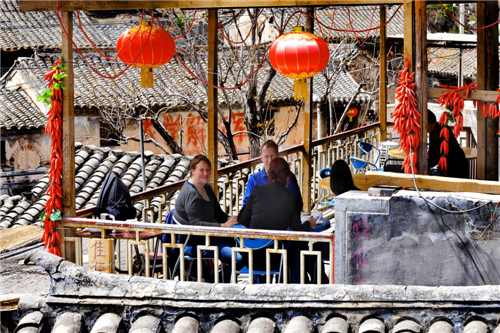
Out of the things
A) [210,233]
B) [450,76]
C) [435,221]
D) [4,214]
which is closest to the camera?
[435,221]

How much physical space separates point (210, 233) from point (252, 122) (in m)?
12.5

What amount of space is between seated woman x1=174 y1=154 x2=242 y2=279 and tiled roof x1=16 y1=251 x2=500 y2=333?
1.80 meters

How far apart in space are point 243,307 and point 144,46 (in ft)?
11.9

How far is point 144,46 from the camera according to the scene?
7977 millimetres

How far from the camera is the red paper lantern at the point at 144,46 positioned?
26.1ft

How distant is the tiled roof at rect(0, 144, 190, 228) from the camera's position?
1503 centimetres

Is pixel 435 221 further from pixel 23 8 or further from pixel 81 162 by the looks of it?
pixel 81 162

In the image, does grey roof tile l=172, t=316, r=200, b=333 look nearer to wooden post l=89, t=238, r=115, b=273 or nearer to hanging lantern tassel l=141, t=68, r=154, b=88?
wooden post l=89, t=238, r=115, b=273

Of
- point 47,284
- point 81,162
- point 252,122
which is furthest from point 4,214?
point 47,284

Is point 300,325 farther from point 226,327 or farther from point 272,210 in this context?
point 272,210

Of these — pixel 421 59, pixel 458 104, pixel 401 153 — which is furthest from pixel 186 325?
pixel 401 153

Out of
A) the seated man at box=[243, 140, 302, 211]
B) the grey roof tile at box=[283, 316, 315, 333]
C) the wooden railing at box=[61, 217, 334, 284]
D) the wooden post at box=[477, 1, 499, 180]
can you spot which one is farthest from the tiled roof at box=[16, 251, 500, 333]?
the wooden post at box=[477, 1, 499, 180]

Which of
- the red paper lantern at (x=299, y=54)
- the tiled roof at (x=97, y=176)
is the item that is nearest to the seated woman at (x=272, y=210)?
the red paper lantern at (x=299, y=54)

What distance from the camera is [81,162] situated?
15.8 metres
